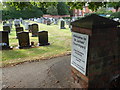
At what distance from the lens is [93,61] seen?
341cm

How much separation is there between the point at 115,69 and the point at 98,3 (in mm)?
5531

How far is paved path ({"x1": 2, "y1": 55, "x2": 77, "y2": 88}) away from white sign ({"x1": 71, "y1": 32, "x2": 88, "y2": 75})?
827 mm

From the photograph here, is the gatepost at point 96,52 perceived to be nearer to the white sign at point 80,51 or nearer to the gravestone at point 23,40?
the white sign at point 80,51

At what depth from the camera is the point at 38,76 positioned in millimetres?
5238

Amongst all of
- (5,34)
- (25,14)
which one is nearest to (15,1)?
(5,34)

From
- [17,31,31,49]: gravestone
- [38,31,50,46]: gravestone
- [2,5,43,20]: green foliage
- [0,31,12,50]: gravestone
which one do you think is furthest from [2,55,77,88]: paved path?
[2,5,43,20]: green foliage

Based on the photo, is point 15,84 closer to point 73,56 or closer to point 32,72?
point 32,72

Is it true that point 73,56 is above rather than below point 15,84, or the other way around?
above

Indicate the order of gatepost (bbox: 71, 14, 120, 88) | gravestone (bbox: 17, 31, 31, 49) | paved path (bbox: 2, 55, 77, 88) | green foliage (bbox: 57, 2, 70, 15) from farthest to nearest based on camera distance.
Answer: green foliage (bbox: 57, 2, 70, 15), gravestone (bbox: 17, 31, 31, 49), paved path (bbox: 2, 55, 77, 88), gatepost (bbox: 71, 14, 120, 88)

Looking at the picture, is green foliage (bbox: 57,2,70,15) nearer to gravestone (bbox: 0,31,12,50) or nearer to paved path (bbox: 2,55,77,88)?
gravestone (bbox: 0,31,12,50)

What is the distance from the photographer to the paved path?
14.9ft

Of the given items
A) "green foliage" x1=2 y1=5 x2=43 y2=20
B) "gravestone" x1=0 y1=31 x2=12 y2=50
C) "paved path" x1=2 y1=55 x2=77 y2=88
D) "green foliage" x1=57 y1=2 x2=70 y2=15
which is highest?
"green foliage" x1=57 y1=2 x2=70 y2=15

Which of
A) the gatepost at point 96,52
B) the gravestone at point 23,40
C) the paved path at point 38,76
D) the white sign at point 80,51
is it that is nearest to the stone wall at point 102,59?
the gatepost at point 96,52

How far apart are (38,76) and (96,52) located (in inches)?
110
